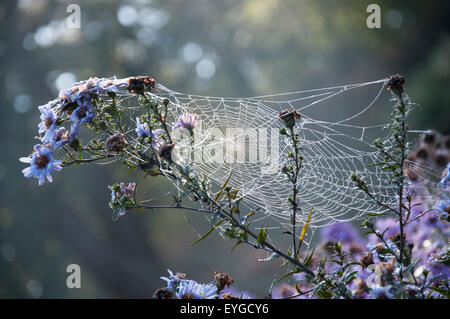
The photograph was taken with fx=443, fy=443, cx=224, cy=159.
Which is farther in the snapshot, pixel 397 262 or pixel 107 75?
pixel 107 75

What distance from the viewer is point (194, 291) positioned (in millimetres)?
1200

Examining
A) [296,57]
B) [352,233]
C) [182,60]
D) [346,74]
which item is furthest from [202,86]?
[352,233]

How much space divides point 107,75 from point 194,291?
1008 centimetres

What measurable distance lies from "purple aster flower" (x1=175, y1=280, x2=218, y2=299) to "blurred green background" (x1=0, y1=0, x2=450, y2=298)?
6.73 meters

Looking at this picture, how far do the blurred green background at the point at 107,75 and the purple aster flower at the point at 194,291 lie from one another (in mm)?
6733

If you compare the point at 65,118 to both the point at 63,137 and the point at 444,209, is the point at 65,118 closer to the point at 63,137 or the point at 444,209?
the point at 63,137

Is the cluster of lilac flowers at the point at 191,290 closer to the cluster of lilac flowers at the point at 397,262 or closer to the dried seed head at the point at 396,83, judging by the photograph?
the cluster of lilac flowers at the point at 397,262

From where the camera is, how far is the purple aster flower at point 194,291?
3.89 feet

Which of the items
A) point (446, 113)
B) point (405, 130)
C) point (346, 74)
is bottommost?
point (405, 130)

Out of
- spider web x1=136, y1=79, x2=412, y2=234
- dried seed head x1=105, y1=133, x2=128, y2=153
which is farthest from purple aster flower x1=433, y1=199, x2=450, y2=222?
dried seed head x1=105, y1=133, x2=128, y2=153

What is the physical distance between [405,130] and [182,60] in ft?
51.2

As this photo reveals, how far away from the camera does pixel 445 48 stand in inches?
380

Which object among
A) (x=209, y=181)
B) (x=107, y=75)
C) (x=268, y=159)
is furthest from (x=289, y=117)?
(x=107, y=75)
